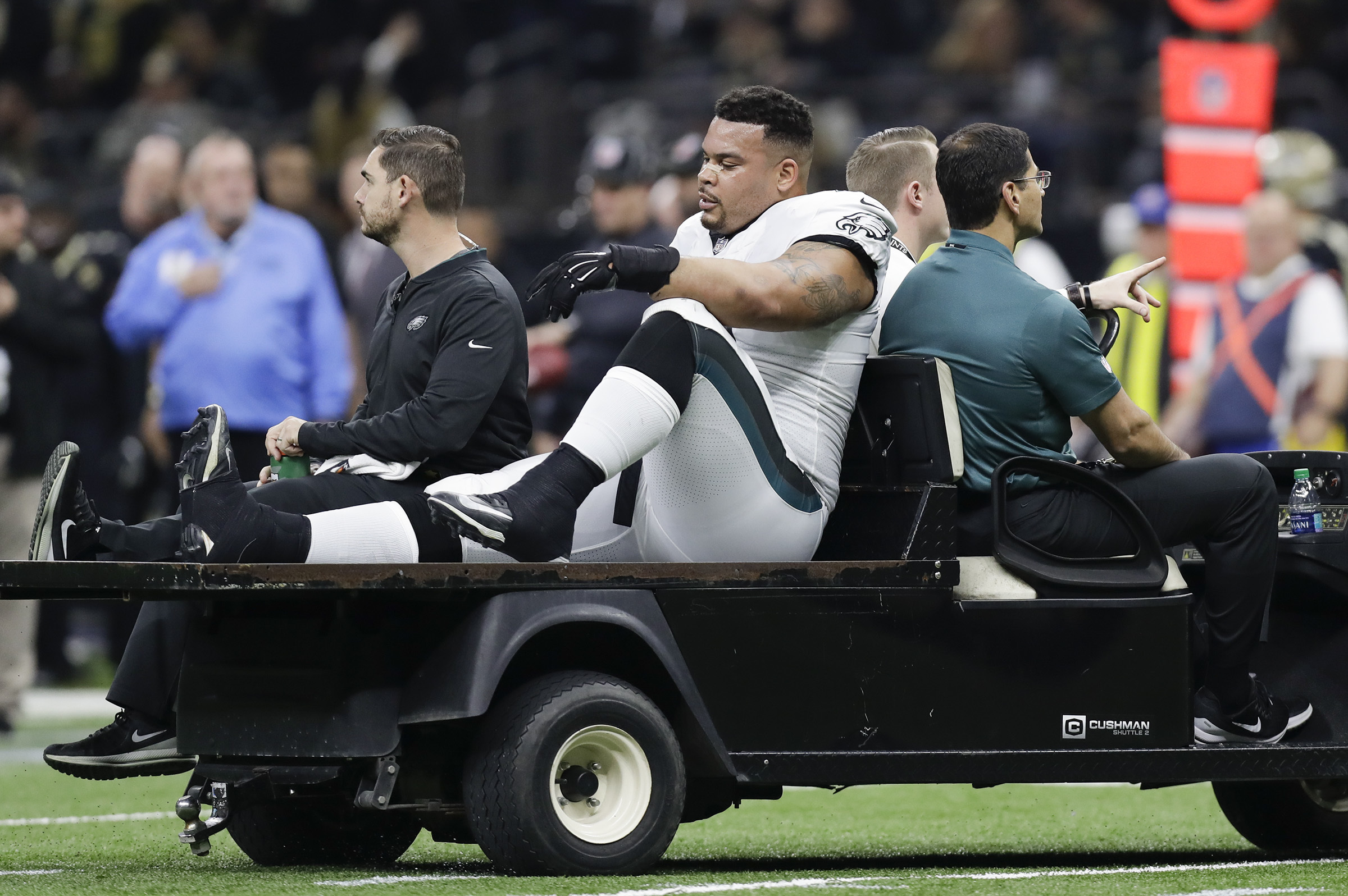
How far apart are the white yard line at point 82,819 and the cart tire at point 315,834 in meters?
1.13

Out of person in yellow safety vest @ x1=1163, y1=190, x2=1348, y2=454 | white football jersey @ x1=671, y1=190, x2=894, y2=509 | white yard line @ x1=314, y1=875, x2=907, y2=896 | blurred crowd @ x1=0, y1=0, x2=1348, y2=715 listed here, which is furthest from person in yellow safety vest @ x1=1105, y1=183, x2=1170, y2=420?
white yard line @ x1=314, y1=875, x2=907, y2=896

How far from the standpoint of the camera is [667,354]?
566 cm

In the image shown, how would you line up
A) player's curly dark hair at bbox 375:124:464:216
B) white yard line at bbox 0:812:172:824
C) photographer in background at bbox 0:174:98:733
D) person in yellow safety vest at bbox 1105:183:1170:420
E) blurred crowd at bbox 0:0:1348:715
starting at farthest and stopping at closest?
person in yellow safety vest at bbox 1105:183:1170:420
photographer in background at bbox 0:174:98:733
blurred crowd at bbox 0:0:1348:715
white yard line at bbox 0:812:172:824
player's curly dark hair at bbox 375:124:464:216

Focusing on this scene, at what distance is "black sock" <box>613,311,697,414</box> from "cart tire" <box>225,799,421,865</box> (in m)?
1.46

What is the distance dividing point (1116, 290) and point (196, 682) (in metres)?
2.67

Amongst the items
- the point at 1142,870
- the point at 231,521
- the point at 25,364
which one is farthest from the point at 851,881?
the point at 25,364

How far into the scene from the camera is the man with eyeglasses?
6062mm

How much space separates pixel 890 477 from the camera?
613 cm

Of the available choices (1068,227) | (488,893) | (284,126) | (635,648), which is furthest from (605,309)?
(284,126)

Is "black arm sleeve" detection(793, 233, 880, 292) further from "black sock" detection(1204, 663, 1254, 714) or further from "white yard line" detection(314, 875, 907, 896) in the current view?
"white yard line" detection(314, 875, 907, 896)

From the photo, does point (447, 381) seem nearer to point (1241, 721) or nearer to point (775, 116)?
point (775, 116)

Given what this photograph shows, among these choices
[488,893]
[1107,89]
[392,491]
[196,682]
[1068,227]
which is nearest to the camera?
[488,893]

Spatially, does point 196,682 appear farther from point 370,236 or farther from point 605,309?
point 605,309

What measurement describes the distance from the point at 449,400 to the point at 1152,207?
7.14 m
